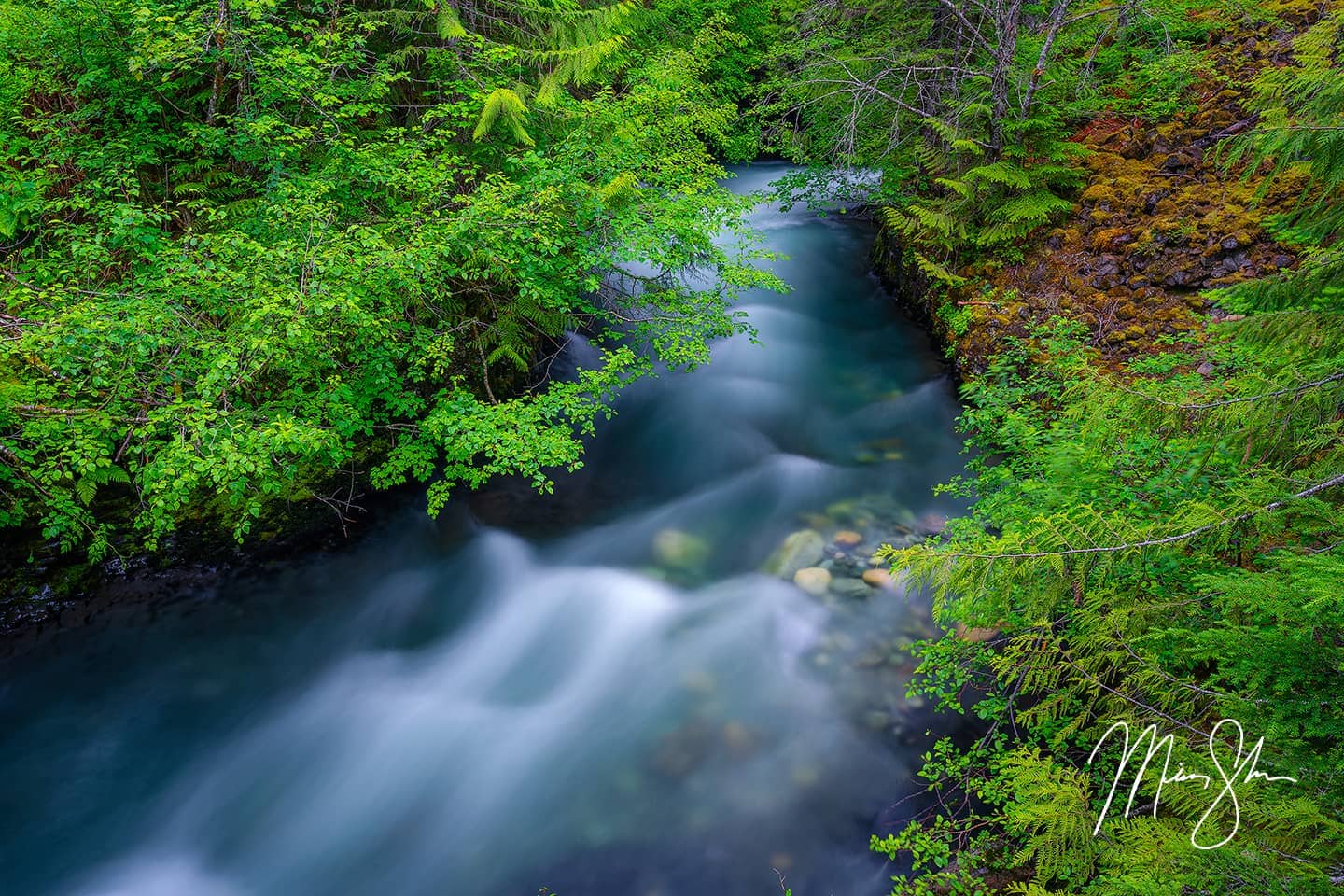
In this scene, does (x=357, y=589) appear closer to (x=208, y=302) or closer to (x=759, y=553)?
(x=208, y=302)

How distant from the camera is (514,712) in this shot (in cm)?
545

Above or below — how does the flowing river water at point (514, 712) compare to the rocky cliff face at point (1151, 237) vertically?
below

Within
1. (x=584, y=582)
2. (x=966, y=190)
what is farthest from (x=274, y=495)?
(x=966, y=190)

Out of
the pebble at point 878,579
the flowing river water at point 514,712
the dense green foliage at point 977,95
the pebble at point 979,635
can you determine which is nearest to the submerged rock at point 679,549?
the flowing river water at point 514,712

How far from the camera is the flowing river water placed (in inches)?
171

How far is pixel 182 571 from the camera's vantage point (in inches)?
230

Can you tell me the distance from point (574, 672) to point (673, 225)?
4322 mm

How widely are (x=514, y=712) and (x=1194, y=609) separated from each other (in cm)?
469

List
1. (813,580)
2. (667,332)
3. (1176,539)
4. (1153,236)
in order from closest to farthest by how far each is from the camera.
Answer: (1176,539)
(813,580)
(667,332)
(1153,236)

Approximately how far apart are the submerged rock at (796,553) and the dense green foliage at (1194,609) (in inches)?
88.2

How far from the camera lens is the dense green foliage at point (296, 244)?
4488 mm
